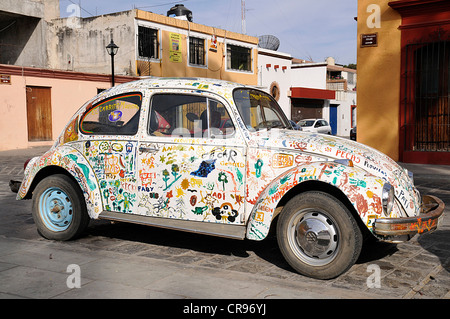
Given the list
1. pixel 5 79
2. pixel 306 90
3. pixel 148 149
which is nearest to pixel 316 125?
pixel 306 90

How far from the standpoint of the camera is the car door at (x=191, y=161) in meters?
4.55

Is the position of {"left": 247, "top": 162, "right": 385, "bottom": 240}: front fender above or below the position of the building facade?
below

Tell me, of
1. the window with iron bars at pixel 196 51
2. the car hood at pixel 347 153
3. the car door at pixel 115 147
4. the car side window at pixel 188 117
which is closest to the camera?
the car hood at pixel 347 153

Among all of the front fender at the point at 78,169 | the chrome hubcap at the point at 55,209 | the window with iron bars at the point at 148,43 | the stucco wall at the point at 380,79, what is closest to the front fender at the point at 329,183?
the front fender at the point at 78,169

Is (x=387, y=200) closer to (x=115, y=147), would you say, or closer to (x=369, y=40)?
(x=115, y=147)

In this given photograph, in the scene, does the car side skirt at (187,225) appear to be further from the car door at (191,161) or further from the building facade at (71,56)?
the building facade at (71,56)

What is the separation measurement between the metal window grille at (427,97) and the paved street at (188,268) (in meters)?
7.27

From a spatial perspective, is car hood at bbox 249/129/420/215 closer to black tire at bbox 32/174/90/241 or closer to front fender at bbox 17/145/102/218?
front fender at bbox 17/145/102/218

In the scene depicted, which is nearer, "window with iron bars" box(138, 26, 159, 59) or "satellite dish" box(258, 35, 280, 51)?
"window with iron bars" box(138, 26, 159, 59)

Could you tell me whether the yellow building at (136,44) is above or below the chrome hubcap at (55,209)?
above

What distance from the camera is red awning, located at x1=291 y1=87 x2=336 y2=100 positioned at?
120 feet

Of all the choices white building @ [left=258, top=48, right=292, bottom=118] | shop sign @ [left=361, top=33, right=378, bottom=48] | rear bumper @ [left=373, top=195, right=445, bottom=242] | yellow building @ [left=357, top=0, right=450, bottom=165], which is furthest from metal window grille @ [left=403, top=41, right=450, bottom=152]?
white building @ [left=258, top=48, right=292, bottom=118]

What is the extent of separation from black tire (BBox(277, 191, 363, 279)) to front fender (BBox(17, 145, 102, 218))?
2.12m
